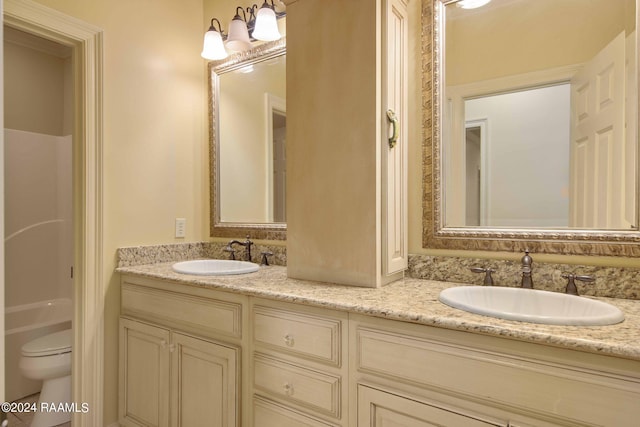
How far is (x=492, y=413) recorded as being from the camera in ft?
3.10

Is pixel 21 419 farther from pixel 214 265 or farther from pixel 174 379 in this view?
pixel 214 265

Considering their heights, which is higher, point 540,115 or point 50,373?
point 540,115

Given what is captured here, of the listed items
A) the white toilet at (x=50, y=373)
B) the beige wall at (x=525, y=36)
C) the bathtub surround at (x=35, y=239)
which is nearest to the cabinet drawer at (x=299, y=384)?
the beige wall at (x=525, y=36)

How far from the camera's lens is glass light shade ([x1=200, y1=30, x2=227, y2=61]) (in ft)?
6.85

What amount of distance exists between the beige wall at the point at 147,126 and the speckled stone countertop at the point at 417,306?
360mm

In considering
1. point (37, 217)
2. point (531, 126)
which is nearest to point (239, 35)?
point (531, 126)

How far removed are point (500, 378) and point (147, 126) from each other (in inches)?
80.1

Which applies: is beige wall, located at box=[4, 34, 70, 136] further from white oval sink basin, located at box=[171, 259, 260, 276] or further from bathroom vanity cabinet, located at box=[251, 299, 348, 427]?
bathroom vanity cabinet, located at box=[251, 299, 348, 427]

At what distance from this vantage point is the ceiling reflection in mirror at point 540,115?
1271mm

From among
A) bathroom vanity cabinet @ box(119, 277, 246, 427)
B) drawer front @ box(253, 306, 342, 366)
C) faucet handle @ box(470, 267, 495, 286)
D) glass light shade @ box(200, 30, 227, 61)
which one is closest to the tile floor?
bathroom vanity cabinet @ box(119, 277, 246, 427)

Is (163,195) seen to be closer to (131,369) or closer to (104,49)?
(104,49)

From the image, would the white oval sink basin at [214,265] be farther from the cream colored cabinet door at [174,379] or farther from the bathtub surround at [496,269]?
the cream colored cabinet door at [174,379]

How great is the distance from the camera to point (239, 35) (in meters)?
2.00

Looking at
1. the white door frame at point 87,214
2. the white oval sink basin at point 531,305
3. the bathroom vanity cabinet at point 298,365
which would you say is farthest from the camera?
the white door frame at point 87,214
